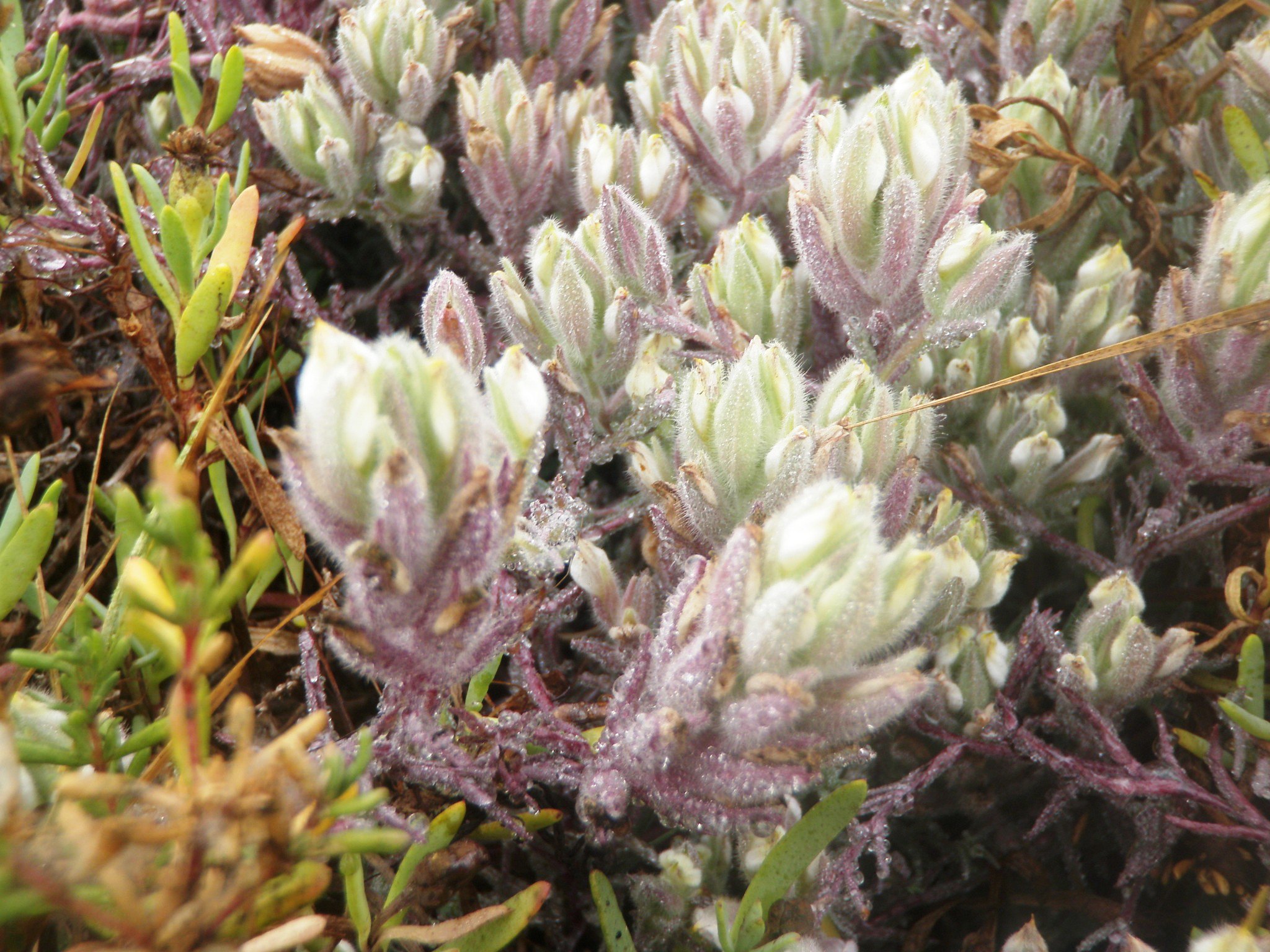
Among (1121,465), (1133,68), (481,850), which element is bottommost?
(481,850)

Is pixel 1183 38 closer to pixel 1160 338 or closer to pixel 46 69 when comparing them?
pixel 1160 338

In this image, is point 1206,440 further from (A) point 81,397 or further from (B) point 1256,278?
(A) point 81,397

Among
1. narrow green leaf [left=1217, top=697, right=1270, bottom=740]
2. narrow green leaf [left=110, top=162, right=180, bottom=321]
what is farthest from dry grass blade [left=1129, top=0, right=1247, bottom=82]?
narrow green leaf [left=110, top=162, right=180, bottom=321]

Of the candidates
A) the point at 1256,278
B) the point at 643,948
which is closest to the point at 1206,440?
the point at 1256,278

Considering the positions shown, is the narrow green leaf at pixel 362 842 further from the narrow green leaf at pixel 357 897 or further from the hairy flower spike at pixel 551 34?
the hairy flower spike at pixel 551 34

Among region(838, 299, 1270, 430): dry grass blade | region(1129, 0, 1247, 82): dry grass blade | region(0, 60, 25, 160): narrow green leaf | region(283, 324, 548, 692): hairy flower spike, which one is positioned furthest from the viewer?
region(1129, 0, 1247, 82): dry grass blade

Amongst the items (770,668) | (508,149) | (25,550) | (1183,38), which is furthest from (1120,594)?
(25,550)

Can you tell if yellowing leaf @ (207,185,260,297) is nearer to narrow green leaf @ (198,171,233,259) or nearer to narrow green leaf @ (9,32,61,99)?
narrow green leaf @ (198,171,233,259)
